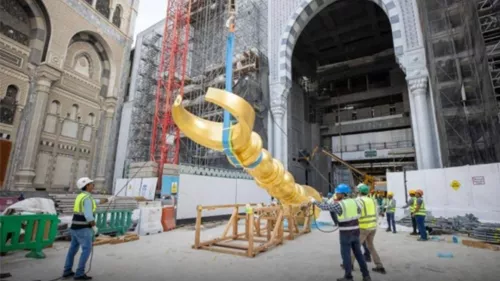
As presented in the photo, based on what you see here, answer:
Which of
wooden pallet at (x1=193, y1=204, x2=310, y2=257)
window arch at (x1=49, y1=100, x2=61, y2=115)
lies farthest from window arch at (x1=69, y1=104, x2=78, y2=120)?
wooden pallet at (x1=193, y1=204, x2=310, y2=257)

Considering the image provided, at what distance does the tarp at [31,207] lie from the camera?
5558 mm

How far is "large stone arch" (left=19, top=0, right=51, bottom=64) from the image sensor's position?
12.5 meters

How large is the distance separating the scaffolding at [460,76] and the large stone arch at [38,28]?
59.0 feet

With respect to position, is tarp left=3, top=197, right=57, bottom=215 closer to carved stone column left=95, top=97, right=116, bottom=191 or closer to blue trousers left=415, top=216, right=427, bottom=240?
blue trousers left=415, top=216, right=427, bottom=240

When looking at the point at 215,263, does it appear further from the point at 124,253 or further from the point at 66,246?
the point at 66,246

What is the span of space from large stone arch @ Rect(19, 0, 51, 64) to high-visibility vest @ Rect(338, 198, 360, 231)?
51.5 ft

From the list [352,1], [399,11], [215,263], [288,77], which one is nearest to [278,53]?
[288,77]

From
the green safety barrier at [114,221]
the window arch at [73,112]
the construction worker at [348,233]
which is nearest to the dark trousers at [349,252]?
the construction worker at [348,233]

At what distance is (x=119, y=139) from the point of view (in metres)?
19.8

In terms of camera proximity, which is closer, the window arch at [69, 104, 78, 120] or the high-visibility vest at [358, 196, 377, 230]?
the high-visibility vest at [358, 196, 377, 230]

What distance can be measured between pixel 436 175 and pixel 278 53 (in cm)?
1025

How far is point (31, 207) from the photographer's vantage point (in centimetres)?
570

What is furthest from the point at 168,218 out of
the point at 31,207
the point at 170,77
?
the point at 170,77

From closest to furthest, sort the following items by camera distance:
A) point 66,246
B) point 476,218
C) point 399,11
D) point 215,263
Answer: point 215,263 → point 66,246 → point 476,218 → point 399,11
